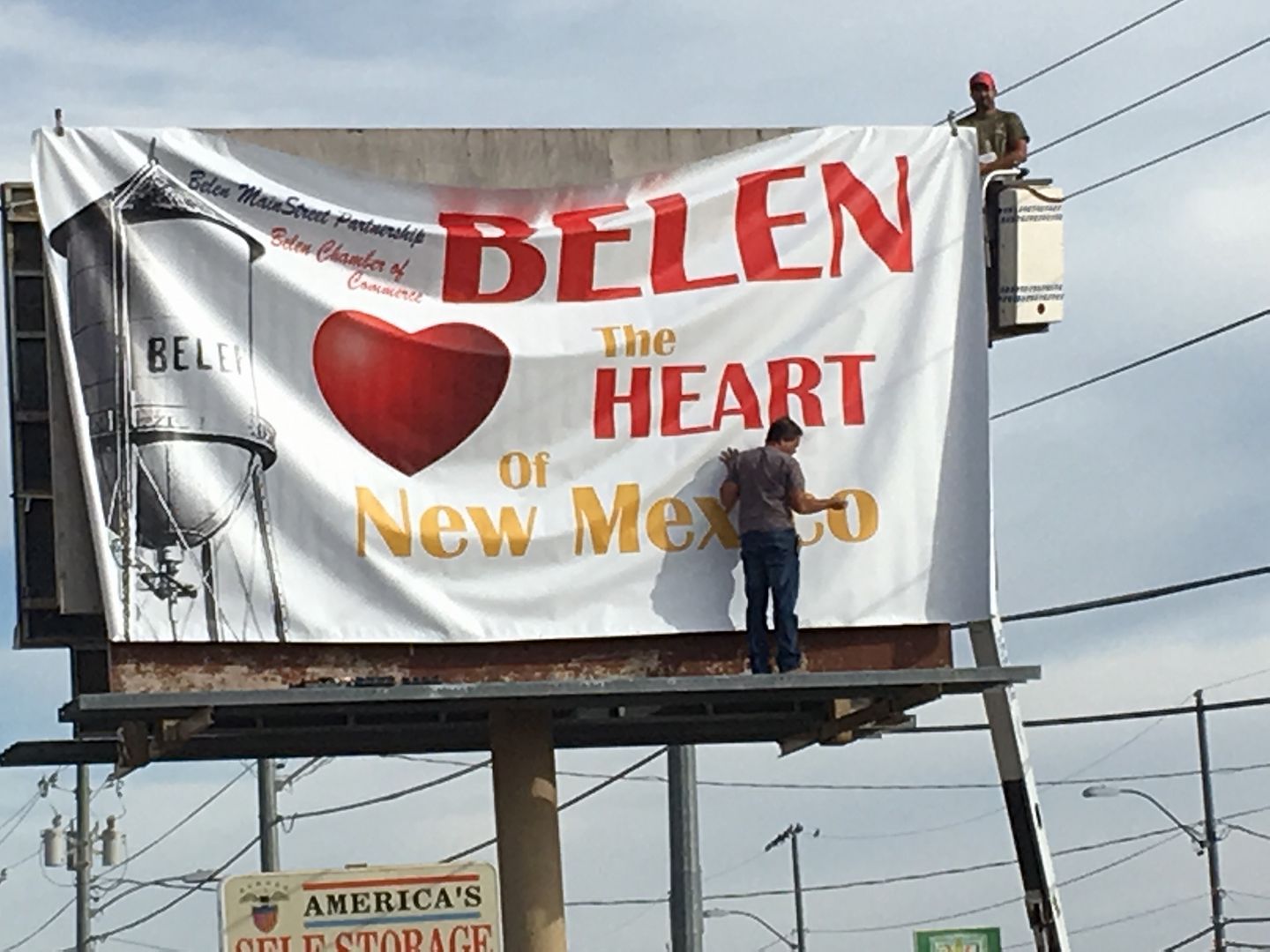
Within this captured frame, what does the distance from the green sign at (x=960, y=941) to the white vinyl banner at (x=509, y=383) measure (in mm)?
7063

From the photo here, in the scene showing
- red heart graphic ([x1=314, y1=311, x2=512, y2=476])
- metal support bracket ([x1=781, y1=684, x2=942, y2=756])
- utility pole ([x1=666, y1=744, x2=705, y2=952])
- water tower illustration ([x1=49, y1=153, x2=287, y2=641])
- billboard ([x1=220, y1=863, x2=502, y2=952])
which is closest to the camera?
billboard ([x1=220, y1=863, x2=502, y2=952])

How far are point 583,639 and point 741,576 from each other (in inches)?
52.4

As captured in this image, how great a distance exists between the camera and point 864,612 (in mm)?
19609

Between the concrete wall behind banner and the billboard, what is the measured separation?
17.6 feet

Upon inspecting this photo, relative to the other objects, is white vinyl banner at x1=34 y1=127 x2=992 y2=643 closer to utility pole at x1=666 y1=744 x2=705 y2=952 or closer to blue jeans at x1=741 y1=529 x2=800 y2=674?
blue jeans at x1=741 y1=529 x2=800 y2=674

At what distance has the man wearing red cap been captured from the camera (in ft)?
67.2

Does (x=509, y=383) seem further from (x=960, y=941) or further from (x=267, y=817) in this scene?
(x=267, y=817)

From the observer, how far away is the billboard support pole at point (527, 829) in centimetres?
1986

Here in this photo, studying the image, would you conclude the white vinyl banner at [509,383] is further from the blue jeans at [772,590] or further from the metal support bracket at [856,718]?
the metal support bracket at [856,718]

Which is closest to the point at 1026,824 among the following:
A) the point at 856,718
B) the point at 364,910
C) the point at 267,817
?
the point at 856,718

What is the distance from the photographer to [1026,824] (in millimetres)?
20938

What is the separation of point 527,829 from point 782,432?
394 centimetres

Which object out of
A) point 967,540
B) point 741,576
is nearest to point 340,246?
point 741,576

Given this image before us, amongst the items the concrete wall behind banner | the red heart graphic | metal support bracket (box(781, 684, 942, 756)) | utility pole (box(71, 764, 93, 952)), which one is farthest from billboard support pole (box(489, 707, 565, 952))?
utility pole (box(71, 764, 93, 952))
